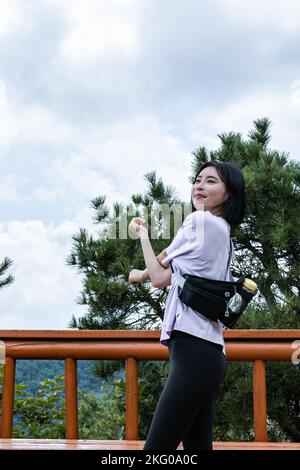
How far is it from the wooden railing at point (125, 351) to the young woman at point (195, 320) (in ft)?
3.26

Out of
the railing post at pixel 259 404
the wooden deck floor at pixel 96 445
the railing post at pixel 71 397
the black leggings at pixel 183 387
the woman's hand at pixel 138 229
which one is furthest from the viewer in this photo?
the railing post at pixel 71 397

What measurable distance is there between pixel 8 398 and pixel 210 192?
144 cm

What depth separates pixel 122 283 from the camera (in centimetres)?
398

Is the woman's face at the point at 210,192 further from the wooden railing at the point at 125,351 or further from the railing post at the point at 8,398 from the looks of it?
the railing post at the point at 8,398

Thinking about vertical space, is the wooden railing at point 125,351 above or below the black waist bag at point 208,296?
above

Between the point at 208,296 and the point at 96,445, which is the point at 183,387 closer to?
the point at 208,296

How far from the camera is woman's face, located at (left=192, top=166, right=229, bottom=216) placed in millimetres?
1418

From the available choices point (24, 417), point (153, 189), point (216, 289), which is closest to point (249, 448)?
point (216, 289)

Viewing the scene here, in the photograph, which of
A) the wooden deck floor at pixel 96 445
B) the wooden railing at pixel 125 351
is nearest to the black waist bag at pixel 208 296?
the wooden deck floor at pixel 96 445

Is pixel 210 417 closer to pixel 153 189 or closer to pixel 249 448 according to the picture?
pixel 249 448

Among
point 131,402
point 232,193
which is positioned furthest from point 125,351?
point 232,193

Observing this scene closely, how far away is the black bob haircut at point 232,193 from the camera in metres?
1.42

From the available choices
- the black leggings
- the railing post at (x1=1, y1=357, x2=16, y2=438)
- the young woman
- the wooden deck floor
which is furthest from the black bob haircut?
the railing post at (x1=1, y1=357, x2=16, y2=438)

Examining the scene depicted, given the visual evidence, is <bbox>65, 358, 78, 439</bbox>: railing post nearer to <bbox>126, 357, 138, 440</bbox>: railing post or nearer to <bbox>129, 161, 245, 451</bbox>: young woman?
<bbox>126, 357, 138, 440</bbox>: railing post
